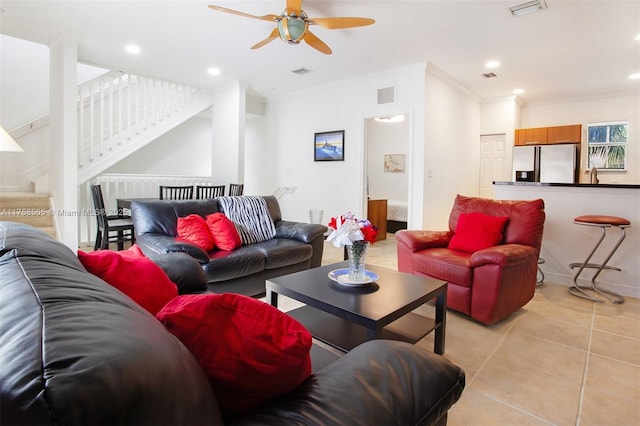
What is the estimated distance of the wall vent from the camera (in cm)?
497

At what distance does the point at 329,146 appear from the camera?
580 centimetres

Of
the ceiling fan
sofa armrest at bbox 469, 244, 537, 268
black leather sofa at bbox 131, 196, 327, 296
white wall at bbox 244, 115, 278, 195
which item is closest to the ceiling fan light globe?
the ceiling fan

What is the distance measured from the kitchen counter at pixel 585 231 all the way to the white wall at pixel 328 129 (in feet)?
5.79

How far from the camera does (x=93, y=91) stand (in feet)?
16.6

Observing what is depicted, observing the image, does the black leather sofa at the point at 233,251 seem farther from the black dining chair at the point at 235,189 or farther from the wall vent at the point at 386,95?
the wall vent at the point at 386,95

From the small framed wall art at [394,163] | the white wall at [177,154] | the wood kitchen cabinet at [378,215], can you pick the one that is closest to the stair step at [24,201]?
the white wall at [177,154]

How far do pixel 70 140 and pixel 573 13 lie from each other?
17.9 feet

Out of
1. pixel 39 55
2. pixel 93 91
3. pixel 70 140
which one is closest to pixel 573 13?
pixel 70 140

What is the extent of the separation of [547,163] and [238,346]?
6.85 metres

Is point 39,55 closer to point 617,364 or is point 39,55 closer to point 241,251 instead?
point 241,251

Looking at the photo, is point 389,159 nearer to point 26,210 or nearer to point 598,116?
point 598,116

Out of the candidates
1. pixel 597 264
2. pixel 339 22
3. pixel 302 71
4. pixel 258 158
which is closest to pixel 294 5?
pixel 339 22

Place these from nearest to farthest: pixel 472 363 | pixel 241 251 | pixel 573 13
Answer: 1. pixel 472 363
2. pixel 241 251
3. pixel 573 13

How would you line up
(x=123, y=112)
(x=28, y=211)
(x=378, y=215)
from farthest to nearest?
(x=378, y=215), (x=123, y=112), (x=28, y=211)
